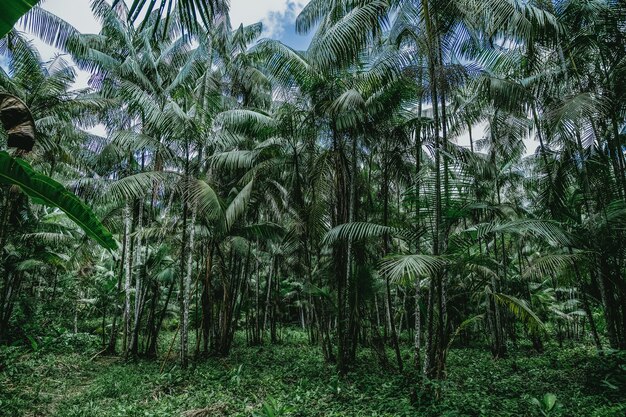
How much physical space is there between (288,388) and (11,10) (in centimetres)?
704

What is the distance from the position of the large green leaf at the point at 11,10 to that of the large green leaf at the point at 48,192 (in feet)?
2.80

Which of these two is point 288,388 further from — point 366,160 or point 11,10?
point 11,10

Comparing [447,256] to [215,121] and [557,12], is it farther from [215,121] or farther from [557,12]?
[215,121]

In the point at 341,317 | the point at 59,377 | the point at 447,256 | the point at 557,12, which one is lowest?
the point at 59,377

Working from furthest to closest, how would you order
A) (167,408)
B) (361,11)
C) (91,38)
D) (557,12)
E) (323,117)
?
1. (91,38)
2. (323,117)
3. (557,12)
4. (361,11)
5. (167,408)

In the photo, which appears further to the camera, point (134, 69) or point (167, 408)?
point (134, 69)

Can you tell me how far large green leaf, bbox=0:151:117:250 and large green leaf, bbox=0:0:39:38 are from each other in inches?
33.6

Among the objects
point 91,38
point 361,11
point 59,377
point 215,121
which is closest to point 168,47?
point 91,38

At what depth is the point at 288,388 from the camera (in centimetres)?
722

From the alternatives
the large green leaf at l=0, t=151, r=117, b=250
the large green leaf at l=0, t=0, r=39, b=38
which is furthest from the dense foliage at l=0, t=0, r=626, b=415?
the large green leaf at l=0, t=0, r=39, b=38

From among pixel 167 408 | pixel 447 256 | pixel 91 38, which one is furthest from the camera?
pixel 91 38

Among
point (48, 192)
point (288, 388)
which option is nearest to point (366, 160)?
point (288, 388)

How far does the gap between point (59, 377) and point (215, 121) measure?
7.02m

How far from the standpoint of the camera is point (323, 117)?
333 inches
